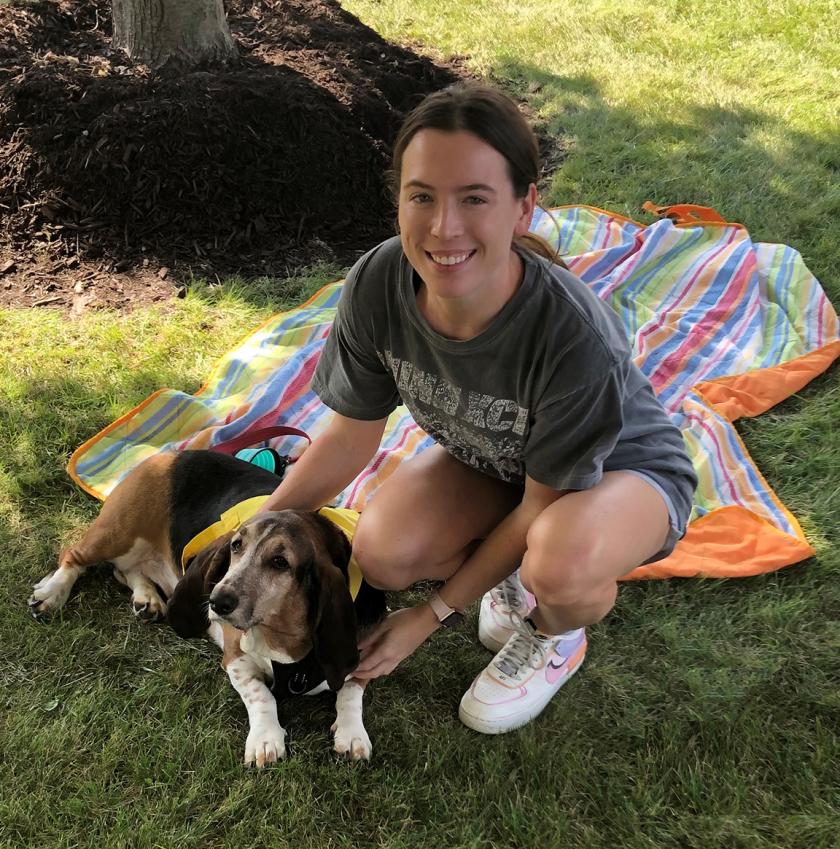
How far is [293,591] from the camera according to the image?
8.29 feet

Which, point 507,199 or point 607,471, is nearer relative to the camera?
point 507,199

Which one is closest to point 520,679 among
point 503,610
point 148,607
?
point 503,610

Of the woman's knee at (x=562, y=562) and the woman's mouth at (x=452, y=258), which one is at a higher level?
the woman's mouth at (x=452, y=258)

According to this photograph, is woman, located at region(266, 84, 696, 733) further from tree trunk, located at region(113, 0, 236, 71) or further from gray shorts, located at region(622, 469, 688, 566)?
tree trunk, located at region(113, 0, 236, 71)

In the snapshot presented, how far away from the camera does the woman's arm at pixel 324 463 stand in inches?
109

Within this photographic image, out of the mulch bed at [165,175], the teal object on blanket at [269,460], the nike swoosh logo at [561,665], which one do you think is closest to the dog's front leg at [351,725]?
the nike swoosh logo at [561,665]

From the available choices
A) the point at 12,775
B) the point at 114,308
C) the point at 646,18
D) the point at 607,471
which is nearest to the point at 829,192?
the point at 646,18

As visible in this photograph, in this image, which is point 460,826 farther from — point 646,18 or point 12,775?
point 646,18

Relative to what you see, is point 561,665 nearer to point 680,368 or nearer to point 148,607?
point 148,607

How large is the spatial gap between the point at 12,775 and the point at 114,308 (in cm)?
287

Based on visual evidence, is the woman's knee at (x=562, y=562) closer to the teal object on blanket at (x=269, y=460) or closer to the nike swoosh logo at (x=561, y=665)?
the nike swoosh logo at (x=561, y=665)

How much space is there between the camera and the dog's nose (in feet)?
7.82

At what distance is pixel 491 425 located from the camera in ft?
7.95

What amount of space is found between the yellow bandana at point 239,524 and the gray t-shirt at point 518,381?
0.42 meters
